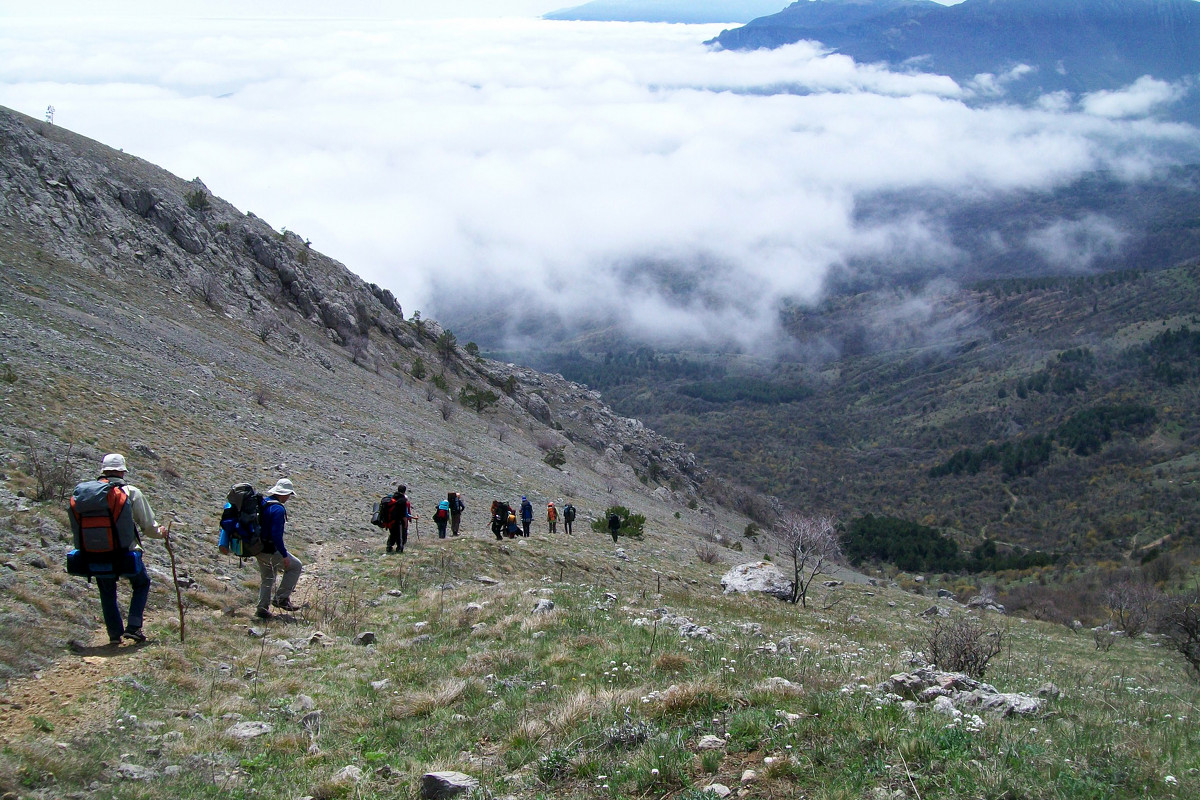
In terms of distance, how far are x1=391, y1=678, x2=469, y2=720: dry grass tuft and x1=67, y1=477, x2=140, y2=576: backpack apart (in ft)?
10.6

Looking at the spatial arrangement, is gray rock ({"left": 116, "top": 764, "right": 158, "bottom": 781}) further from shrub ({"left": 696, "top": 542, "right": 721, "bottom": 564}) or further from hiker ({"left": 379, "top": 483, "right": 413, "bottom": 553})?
shrub ({"left": 696, "top": 542, "right": 721, "bottom": 564})

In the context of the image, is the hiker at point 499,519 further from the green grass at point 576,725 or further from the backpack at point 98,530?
the backpack at point 98,530

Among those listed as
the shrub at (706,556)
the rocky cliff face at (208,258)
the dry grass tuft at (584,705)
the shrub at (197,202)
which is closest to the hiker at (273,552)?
the dry grass tuft at (584,705)

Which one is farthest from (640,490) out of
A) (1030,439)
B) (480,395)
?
(1030,439)

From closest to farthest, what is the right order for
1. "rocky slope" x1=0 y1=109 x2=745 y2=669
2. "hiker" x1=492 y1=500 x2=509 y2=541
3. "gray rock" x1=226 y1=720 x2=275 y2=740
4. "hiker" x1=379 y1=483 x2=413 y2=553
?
"gray rock" x1=226 y1=720 x2=275 y2=740
"rocky slope" x1=0 y1=109 x2=745 y2=669
"hiker" x1=379 y1=483 x2=413 y2=553
"hiker" x1=492 y1=500 x2=509 y2=541

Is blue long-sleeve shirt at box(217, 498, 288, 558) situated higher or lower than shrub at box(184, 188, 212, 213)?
lower

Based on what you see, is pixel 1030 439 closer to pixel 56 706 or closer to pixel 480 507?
pixel 480 507

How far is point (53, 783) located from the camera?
4863 millimetres

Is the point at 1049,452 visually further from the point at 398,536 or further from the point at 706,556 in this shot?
the point at 398,536

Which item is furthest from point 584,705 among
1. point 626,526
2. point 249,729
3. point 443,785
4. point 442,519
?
point 626,526

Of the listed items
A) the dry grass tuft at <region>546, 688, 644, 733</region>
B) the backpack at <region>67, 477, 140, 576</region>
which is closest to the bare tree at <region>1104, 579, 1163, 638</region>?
the dry grass tuft at <region>546, 688, 644, 733</region>

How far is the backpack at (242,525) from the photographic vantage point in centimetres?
948

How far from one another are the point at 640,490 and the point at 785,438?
146407 millimetres

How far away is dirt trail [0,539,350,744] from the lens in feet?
18.5
